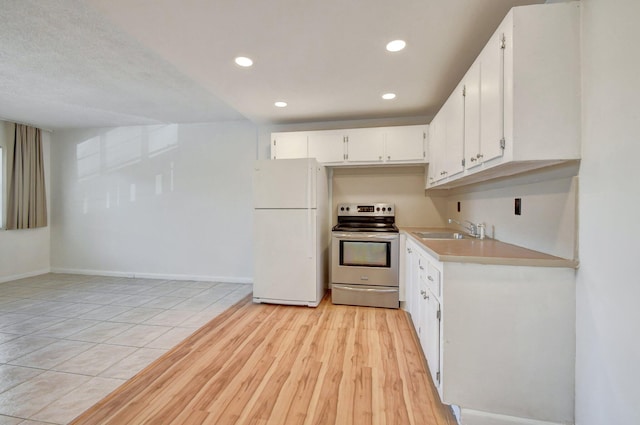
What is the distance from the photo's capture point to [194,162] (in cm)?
454

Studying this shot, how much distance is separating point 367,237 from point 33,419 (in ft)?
9.56

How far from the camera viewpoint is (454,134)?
232cm

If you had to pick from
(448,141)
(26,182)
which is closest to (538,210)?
(448,141)

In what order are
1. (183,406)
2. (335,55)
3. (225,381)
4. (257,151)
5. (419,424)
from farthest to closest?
(257,151) < (335,55) < (225,381) < (183,406) < (419,424)

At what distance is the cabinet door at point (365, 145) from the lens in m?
3.54

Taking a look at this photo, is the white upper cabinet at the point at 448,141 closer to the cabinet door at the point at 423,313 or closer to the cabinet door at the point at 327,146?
the cabinet door at the point at 423,313

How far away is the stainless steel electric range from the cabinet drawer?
1.27m

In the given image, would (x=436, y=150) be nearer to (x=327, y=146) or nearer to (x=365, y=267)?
(x=327, y=146)

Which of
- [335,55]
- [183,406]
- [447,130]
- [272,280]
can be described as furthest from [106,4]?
[272,280]

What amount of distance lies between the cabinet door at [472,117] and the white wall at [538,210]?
37 cm

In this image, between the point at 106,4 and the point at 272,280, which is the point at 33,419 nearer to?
the point at 272,280

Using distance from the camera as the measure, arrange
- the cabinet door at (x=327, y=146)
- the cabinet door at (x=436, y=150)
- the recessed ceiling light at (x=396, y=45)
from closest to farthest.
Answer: the recessed ceiling light at (x=396, y=45) < the cabinet door at (x=436, y=150) < the cabinet door at (x=327, y=146)

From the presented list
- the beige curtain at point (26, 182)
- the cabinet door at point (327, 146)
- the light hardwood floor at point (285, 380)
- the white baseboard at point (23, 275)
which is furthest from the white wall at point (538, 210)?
the white baseboard at point (23, 275)

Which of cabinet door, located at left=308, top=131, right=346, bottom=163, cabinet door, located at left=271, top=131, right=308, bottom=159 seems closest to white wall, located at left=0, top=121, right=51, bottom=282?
cabinet door, located at left=271, top=131, right=308, bottom=159
